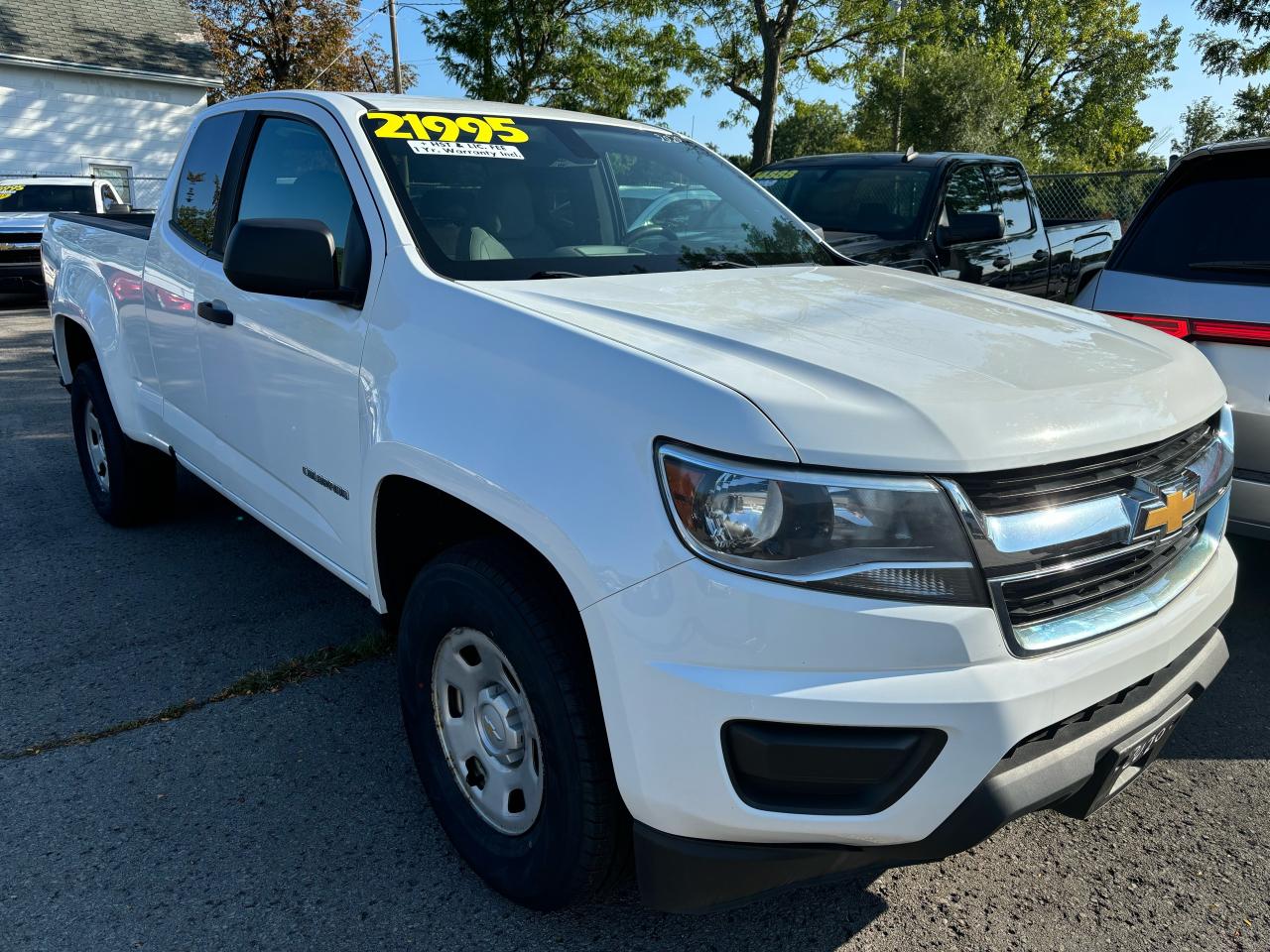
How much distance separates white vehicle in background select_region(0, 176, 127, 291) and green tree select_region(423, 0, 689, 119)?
10.2 metres

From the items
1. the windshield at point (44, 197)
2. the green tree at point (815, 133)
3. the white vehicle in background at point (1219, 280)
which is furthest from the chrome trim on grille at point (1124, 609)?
the green tree at point (815, 133)

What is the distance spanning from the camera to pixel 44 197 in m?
15.2

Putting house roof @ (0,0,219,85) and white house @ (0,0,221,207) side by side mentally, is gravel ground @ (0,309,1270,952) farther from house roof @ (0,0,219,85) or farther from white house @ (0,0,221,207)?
house roof @ (0,0,219,85)

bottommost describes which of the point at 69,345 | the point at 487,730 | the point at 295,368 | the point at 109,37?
the point at 487,730

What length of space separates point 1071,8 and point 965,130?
709 inches

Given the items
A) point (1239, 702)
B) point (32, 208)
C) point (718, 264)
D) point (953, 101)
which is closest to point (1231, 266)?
point (1239, 702)

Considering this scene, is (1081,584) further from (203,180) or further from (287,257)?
(203,180)

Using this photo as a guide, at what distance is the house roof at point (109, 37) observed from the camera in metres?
23.7

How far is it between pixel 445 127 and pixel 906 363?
5.68 ft

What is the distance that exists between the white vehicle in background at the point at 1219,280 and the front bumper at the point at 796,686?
1.99 m

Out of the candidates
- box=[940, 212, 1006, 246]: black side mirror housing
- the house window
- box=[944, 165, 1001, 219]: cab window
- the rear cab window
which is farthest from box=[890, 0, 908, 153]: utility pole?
the rear cab window

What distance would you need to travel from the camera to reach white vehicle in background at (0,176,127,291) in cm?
1339

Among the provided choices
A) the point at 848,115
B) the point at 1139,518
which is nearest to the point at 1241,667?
the point at 1139,518

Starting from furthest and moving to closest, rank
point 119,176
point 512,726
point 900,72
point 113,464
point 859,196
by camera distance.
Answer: point 900,72, point 119,176, point 859,196, point 113,464, point 512,726
